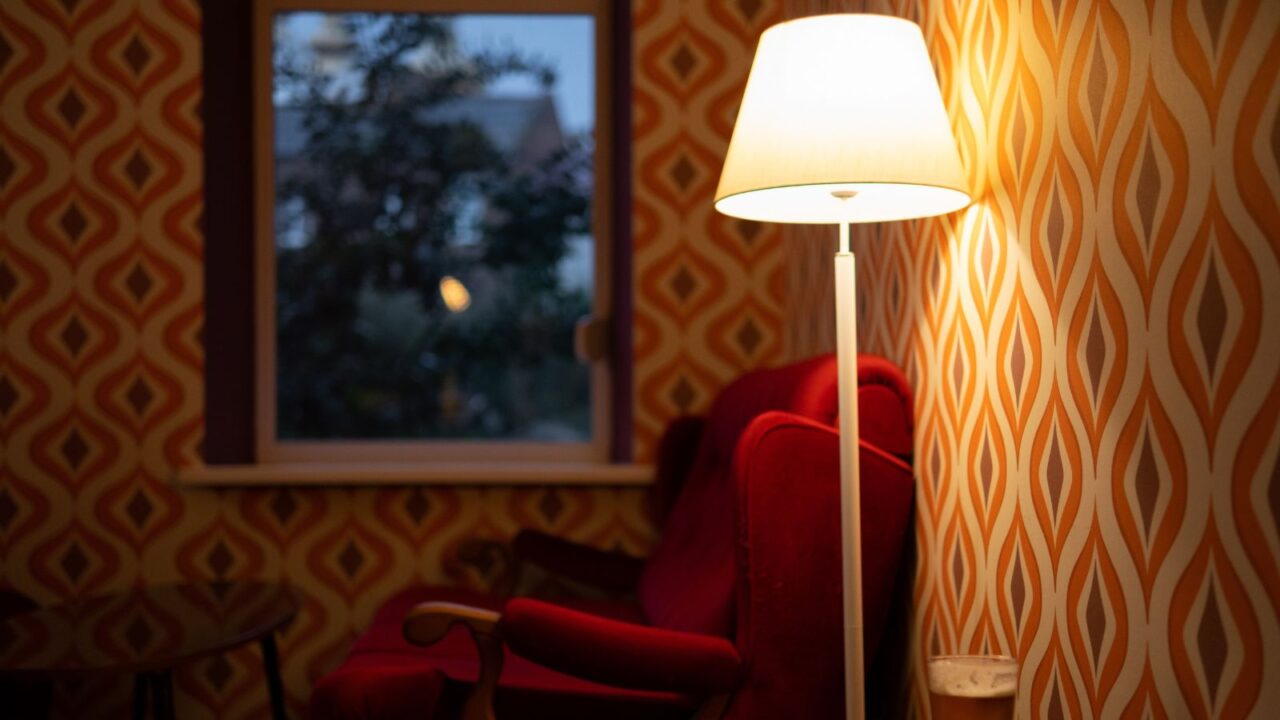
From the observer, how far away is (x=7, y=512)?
9.14 feet

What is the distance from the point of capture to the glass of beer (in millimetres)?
1228

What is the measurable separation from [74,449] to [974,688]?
2.41 metres

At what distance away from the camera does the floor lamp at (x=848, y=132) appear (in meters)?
1.35

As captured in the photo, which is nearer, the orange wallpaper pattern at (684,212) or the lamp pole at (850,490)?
the lamp pole at (850,490)

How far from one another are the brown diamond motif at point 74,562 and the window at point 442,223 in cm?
61

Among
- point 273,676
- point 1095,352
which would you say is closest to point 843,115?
point 1095,352

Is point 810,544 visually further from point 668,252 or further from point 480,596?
point 668,252

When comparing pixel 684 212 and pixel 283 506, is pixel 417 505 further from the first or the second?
pixel 684 212

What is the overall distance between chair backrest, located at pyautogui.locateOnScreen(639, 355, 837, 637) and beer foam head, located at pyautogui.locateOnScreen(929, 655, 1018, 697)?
0.47 m

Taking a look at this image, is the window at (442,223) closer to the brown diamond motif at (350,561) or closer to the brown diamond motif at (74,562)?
the brown diamond motif at (350,561)

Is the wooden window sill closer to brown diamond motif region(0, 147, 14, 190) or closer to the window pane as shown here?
the window pane

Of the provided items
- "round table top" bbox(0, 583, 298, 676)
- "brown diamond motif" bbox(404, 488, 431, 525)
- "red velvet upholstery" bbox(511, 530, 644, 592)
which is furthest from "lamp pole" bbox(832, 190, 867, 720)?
"brown diamond motif" bbox(404, 488, 431, 525)

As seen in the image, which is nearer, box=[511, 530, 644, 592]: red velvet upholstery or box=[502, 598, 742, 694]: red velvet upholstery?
box=[502, 598, 742, 694]: red velvet upholstery

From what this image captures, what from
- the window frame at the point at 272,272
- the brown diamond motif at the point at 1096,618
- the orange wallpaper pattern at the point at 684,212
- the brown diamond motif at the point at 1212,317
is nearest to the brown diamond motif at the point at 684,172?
the orange wallpaper pattern at the point at 684,212
